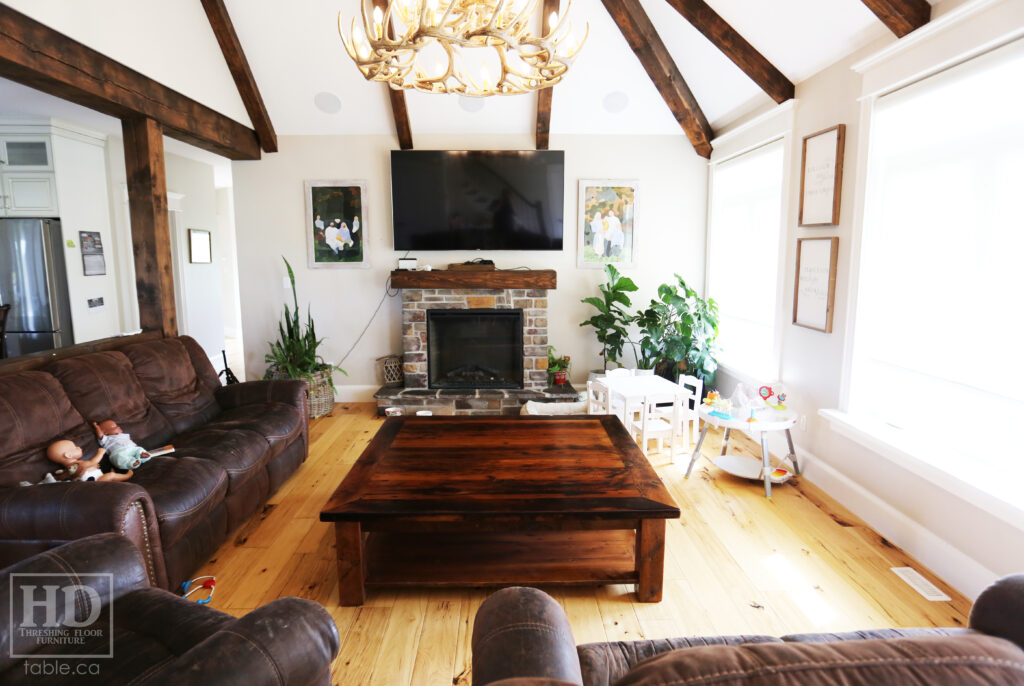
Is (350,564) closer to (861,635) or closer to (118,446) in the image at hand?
(118,446)

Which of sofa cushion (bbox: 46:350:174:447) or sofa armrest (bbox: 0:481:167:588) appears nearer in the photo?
sofa armrest (bbox: 0:481:167:588)

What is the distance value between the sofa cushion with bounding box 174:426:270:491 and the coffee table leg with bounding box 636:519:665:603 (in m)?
1.96

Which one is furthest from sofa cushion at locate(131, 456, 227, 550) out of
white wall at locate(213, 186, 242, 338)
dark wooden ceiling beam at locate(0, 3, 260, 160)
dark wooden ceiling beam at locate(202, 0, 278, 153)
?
white wall at locate(213, 186, 242, 338)

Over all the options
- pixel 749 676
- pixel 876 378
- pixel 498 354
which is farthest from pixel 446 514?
pixel 498 354

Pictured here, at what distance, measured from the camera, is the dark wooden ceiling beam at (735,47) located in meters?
3.76

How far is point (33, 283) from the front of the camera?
4.99 meters

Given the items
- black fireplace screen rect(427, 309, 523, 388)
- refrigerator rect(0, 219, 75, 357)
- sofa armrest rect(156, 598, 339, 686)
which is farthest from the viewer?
black fireplace screen rect(427, 309, 523, 388)

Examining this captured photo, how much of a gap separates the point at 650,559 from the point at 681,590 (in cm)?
28

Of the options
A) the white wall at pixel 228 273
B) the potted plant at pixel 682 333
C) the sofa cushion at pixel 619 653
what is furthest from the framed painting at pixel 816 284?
the white wall at pixel 228 273

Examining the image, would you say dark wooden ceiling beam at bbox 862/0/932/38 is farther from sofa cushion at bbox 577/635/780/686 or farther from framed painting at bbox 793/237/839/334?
sofa cushion at bbox 577/635/780/686

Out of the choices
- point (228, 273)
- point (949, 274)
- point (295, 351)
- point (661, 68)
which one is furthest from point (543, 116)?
point (228, 273)

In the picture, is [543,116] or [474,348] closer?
[543,116]

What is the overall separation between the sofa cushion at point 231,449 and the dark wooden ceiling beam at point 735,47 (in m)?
3.82

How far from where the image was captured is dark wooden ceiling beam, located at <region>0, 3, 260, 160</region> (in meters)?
2.64
